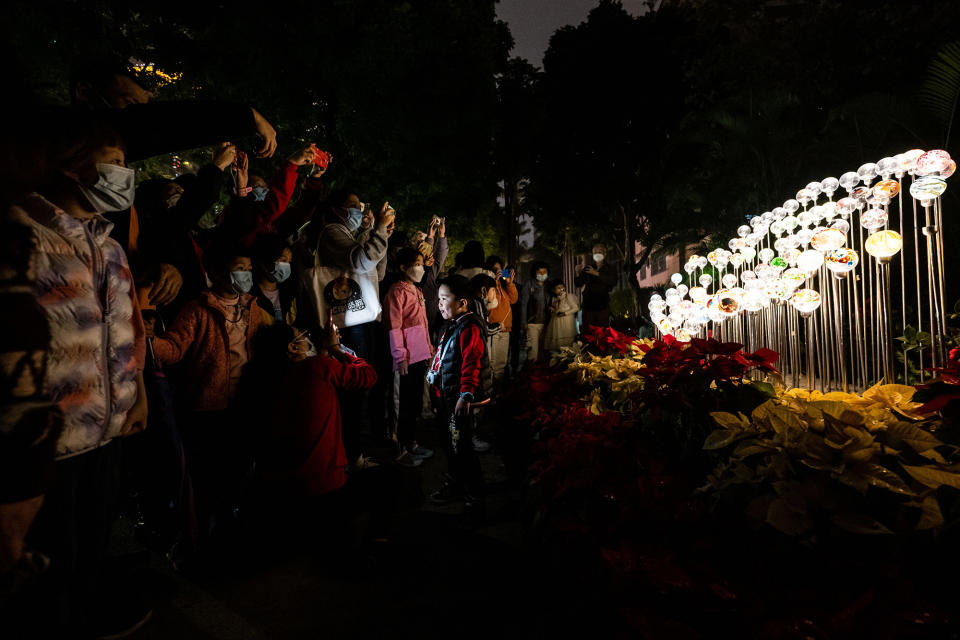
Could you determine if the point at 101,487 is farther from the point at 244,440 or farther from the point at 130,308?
the point at 244,440

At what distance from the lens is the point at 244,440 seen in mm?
3359

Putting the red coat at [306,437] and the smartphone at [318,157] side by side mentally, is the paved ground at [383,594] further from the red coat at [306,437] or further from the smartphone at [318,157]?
the smartphone at [318,157]

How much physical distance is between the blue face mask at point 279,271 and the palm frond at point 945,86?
10531 mm

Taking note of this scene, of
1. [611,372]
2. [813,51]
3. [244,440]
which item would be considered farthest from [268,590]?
[813,51]

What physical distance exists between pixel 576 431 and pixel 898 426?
1.59 m

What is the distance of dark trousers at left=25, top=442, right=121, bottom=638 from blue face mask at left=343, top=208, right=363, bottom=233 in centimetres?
293

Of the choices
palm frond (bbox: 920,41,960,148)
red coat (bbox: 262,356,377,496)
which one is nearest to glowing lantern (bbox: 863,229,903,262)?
red coat (bbox: 262,356,377,496)

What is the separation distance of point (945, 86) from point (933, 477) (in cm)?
1022

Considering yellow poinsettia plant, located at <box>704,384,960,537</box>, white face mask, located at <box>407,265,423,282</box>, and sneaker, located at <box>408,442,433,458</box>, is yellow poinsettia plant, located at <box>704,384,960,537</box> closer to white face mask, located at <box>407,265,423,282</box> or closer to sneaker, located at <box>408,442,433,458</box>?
white face mask, located at <box>407,265,423,282</box>

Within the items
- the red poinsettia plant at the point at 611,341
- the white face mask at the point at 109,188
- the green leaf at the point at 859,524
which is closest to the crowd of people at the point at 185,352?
the white face mask at the point at 109,188

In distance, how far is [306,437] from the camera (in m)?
2.99

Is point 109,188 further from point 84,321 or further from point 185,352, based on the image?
point 185,352

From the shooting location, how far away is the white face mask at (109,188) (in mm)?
1823

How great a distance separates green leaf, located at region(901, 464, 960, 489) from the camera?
4.52ft
